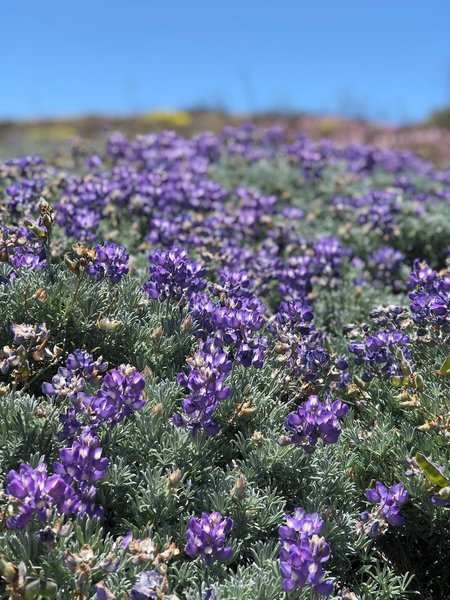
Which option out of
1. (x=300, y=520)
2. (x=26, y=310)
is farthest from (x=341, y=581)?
(x=26, y=310)

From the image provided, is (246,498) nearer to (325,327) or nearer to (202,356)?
(202,356)

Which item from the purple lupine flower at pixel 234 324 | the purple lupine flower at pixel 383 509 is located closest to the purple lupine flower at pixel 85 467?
the purple lupine flower at pixel 234 324

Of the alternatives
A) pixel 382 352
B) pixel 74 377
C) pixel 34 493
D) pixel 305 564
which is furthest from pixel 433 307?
pixel 34 493

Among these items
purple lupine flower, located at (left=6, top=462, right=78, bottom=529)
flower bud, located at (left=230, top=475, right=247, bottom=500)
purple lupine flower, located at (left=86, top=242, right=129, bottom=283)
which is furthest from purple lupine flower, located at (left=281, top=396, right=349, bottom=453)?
purple lupine flower, located at (left=86, top=242, right=129, bottom=283)

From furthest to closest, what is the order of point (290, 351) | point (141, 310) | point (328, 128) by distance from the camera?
point (328, 128) → point (141, 310) → point (290, 351)

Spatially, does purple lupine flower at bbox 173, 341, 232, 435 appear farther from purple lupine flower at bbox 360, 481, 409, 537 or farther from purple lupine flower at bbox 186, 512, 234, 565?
purple lupine flower at bbox 360, 481, 409, 537

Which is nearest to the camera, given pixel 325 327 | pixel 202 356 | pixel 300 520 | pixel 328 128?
pixel 300 520

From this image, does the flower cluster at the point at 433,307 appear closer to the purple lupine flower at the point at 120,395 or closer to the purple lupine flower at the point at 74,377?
the purple lupine flower at the point at 120,395
